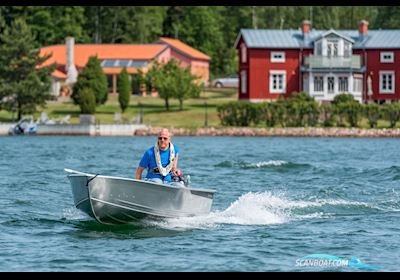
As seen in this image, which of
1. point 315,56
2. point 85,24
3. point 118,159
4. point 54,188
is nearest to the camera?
point 54,188

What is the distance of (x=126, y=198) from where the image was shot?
25.4 m

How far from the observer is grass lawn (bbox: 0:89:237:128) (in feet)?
286

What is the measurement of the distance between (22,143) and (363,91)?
3402cm

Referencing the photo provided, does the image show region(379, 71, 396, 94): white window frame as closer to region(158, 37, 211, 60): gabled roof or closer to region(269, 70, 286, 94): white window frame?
region(269, 70, 286, 94): white window frame

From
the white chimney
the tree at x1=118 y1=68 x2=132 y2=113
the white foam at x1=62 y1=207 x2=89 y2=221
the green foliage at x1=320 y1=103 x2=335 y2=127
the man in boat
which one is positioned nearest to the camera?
the man in boat

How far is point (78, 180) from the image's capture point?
82.9 feet

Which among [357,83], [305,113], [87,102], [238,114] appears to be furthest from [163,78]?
[305,113]

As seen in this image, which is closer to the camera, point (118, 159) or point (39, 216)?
point (39, 216)

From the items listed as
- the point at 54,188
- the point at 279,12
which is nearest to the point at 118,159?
→ the point at 54,188

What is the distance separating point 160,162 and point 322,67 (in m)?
69.9

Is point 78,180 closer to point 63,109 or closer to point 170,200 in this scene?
point 170,200

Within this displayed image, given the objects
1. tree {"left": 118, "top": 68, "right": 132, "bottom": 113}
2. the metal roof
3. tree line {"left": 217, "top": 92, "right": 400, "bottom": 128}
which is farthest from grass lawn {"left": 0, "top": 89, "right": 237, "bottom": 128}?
the metal roof

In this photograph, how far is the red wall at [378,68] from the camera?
94.0m

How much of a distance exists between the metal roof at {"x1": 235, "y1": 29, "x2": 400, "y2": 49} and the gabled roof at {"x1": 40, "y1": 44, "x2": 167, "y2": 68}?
18109mm
